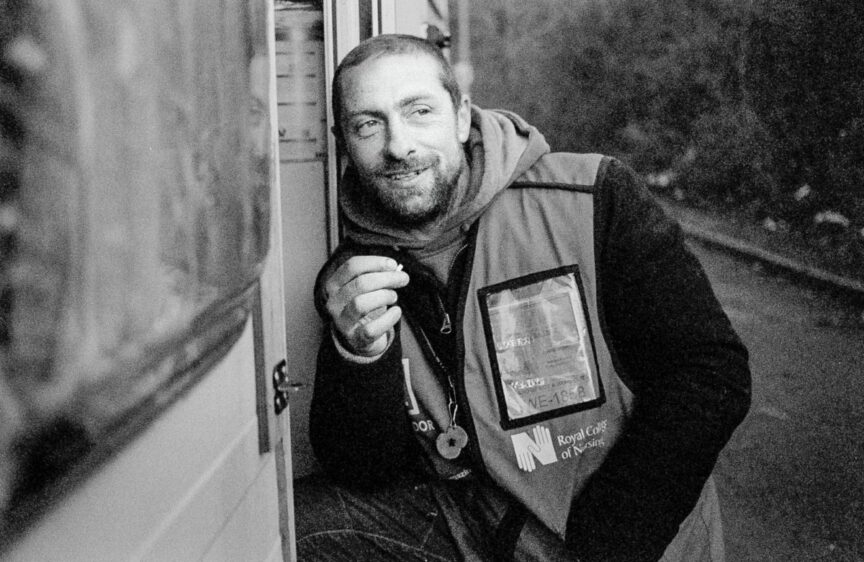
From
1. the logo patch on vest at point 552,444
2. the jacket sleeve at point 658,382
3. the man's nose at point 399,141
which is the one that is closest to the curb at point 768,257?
the jacket sleeve at point 658,382

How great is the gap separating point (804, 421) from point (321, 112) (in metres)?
2.24

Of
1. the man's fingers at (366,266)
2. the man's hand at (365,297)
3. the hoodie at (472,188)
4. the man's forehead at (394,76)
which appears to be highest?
the man's forehead at (394,76)

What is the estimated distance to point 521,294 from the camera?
1591 mm

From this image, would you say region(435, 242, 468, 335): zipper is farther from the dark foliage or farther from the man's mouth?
the dark foliage

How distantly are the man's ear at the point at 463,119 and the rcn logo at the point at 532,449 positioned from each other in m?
0.72

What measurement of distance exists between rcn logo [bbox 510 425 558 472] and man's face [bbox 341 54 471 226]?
0.55 meters

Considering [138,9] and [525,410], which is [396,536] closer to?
[525,410]

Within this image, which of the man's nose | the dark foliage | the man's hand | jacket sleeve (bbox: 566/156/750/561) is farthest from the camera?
the dark foliage

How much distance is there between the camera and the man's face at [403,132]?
5.36ft

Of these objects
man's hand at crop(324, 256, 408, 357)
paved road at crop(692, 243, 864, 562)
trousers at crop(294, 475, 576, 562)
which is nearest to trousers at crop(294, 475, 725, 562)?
trousers at crop(294, 475, 576, 562)

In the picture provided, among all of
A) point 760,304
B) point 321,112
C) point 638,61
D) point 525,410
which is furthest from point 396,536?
point 638,61

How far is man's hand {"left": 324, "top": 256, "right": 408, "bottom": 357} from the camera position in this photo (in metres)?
1.40

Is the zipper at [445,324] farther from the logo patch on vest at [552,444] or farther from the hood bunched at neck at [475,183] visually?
the logo patch on vest at [552,444]

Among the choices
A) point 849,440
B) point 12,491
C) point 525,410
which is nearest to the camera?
point 12,491
